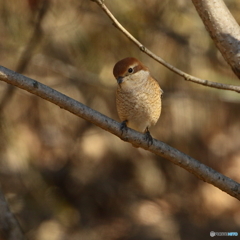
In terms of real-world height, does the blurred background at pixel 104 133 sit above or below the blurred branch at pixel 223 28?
above

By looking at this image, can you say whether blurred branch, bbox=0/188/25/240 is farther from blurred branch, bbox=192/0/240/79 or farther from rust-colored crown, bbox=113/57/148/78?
rust-colored crown, bbox=113/57/148/78

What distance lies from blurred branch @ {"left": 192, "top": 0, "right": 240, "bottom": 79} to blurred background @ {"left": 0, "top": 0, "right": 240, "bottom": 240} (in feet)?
8.57

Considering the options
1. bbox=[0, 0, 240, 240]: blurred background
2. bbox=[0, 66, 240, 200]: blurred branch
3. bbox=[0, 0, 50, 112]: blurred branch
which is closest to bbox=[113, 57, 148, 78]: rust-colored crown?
bbox=[0, 66, 240, 200]: blurred branch

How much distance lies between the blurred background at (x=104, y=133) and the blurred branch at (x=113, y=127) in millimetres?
2617

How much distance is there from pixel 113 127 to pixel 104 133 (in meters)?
3.17

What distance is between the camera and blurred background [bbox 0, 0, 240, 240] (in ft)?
15.9

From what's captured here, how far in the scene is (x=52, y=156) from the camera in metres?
5.40

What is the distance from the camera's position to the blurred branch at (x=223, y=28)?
2389mm

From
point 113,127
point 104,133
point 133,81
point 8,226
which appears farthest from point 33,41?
point 8,226

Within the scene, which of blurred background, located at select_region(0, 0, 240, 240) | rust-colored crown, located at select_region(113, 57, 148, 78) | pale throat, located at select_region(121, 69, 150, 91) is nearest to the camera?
rust-colored crown, located at select_region(113, 57, 148, 78)

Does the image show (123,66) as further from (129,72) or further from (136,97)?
(136,97)

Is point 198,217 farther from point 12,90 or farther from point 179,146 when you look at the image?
point 12,90

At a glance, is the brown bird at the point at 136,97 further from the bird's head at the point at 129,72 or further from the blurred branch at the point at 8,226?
the blurred branch at the point at 8,226

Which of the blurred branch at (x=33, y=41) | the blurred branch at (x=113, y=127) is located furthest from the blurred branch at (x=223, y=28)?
the blurred branch at (x=33, y=41)
